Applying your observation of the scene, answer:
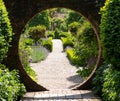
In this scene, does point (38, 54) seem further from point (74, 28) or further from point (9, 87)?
point (9, 87)

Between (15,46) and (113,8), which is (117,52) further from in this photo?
(15,46)

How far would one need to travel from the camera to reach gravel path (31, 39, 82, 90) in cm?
1238

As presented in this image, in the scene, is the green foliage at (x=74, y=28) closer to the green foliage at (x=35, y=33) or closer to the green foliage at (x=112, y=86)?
the green foliage at (x=112, y=86)

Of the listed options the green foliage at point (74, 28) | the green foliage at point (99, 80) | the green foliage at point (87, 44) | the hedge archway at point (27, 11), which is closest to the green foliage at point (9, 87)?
the hedge archway at point (27, 11)

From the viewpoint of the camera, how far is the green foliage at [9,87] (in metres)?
6.86

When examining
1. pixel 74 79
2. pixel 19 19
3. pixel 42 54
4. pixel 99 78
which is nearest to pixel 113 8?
pixel 99 78

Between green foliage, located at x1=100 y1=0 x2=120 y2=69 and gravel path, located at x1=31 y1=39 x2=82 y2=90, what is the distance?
4.40 metres

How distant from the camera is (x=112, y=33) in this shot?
7.27 metres

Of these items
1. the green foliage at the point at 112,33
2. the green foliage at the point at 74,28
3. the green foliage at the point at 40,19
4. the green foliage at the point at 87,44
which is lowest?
the green foliage at the point at 40,19

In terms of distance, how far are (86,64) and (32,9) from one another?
3659mm

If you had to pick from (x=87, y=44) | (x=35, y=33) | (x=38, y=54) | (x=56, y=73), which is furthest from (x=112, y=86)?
(x=35, y=33)

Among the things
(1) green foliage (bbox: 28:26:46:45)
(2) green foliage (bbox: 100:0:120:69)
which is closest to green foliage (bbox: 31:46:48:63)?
(1) green foliage (bbox: 28:26:46:45)

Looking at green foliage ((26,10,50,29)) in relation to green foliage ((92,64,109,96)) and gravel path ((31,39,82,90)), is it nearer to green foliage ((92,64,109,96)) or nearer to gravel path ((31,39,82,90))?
gravel path ((31,39,82,90))

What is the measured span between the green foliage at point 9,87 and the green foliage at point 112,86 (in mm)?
1910
